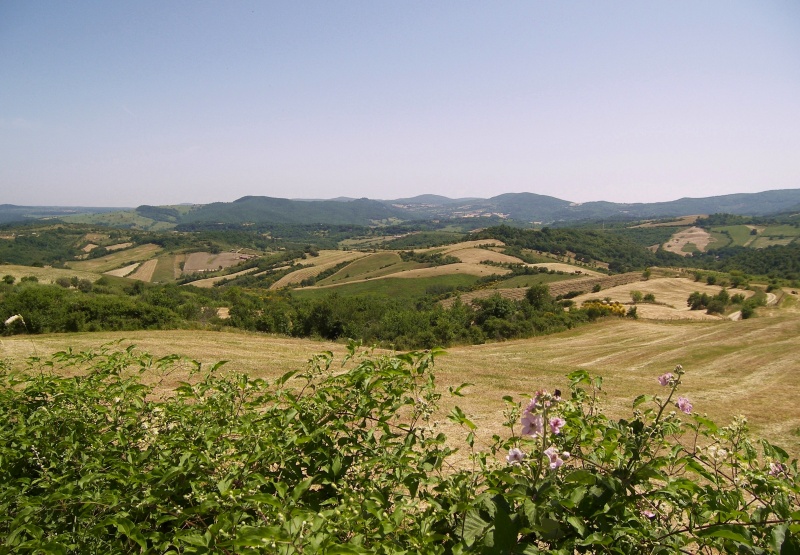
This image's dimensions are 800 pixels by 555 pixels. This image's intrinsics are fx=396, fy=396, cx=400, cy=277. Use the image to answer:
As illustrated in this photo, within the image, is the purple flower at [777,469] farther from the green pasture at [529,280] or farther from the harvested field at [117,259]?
the harvested field at [117,259]

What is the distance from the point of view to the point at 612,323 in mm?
39938

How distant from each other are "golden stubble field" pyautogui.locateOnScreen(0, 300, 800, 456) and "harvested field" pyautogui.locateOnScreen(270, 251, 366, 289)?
328 feet

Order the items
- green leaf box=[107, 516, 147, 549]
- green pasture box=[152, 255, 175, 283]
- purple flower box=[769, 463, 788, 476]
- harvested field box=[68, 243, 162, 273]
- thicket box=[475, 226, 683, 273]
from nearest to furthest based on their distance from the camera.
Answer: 1. green leaf box=[107, 516, 147, 549]
2. purple flower box=[769, 463, 788, 476]
3. green pasture box=[152, 255, 175, 283]
4. harvested field box=[68, 243, 162, 273]
5. thicket box=[475, 226, 683, 273]

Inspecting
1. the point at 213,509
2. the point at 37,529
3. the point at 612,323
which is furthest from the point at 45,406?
the point at 612,323

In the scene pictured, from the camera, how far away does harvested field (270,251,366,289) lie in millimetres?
126019

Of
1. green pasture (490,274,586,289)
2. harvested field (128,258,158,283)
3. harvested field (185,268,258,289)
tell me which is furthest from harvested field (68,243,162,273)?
green pasture (490,274,586,289)

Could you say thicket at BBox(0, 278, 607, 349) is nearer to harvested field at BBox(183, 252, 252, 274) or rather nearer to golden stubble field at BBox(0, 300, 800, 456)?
golden stubble field at BBox(0, 300, 800, 456)

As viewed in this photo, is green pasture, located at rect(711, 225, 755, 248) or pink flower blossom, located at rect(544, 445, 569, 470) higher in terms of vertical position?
pink flower blossom, located at rect(544, 445, 569, 470)

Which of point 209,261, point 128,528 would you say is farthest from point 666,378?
point 209,261

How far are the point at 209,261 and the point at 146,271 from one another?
3187 centimetres

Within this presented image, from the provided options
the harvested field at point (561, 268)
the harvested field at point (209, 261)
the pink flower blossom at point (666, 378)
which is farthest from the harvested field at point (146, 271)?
the pink flower blossom at point (666, 378)

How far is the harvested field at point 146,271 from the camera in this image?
427 ft

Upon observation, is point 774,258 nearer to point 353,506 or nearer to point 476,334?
point 476,334

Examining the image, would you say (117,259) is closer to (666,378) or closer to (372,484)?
(372,484)
